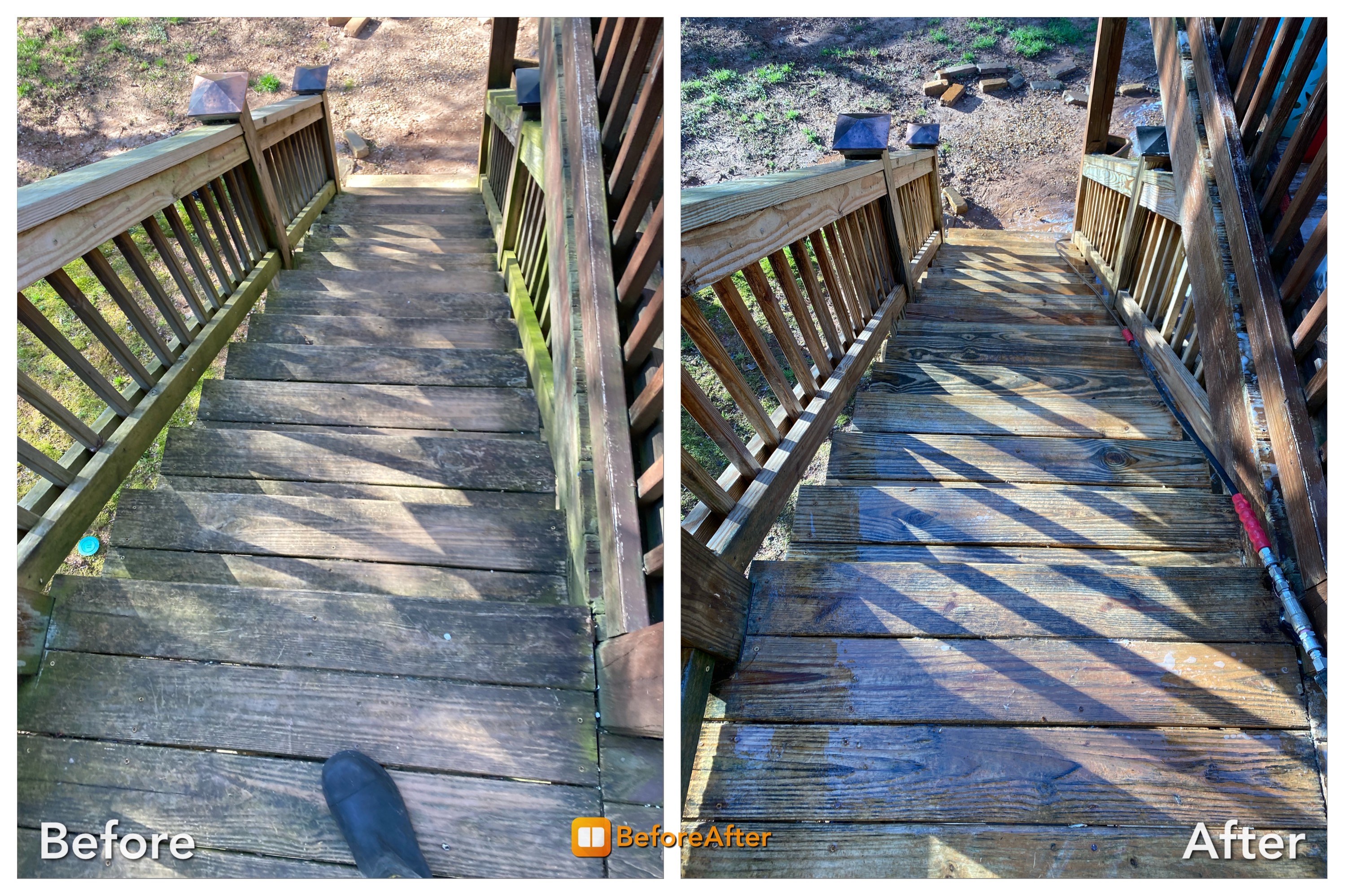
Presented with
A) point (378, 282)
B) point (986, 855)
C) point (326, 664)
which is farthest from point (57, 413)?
point (986, 855)

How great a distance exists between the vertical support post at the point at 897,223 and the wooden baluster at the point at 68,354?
2674 mm

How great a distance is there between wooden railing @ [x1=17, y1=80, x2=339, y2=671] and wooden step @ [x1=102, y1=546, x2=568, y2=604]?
0.21 metres

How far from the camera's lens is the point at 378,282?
371cm

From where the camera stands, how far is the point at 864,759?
1458mm

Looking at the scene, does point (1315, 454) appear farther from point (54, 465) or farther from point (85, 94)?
point (85, 94)

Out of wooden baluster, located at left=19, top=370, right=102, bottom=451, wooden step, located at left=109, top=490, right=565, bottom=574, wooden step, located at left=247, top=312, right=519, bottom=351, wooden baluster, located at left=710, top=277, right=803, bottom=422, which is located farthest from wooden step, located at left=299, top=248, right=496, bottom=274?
wooden baluster, located at left=710, top=277, right=803, bottom=422

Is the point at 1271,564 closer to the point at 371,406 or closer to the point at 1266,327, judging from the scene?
the point at 1266,327

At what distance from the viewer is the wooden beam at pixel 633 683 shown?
53.9 inches

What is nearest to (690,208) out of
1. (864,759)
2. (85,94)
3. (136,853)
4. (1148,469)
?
(864,759)

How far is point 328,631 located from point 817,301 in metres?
1.57

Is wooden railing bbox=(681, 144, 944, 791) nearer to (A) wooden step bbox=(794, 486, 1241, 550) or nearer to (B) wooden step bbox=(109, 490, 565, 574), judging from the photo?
(A) wooden step bbox=(794, 486, 1241, 550)

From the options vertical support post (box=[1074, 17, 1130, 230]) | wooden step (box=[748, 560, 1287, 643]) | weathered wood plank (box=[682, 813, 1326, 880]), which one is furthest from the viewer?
vertical support post (box=[1074, 17, 1130, 230])

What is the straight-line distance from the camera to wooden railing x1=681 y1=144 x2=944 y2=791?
4.78 ft

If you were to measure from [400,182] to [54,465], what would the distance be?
4.60 meters
